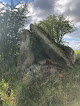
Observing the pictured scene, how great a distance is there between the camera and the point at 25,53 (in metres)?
8.72

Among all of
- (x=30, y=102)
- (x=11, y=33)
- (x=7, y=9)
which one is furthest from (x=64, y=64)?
(x=7, y=9)

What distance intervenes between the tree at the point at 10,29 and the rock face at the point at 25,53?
0.89 meters

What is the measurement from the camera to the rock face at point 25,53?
8.62 m

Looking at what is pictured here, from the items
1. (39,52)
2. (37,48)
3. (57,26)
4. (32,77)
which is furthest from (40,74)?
(57,26)

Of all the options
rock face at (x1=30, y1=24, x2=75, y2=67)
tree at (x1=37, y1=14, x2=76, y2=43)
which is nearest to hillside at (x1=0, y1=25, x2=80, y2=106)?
rock face at (x1=30, y1=24, x2=75, y2=67)

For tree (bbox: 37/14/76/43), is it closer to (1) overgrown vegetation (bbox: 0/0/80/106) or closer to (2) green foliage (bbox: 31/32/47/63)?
(1) overgrown vegetation (bbox: 0/0/80/106)

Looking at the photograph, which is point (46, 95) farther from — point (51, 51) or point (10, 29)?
point (10, 29)

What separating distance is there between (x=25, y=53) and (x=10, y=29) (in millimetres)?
2705

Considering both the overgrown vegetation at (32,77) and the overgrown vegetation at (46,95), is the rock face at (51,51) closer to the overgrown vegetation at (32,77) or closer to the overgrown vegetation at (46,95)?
the overgrown vegetation at (32,77)

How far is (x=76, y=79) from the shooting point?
7156 mm

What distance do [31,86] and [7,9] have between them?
7.20 metres

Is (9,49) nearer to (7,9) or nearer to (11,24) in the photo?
(11,24)

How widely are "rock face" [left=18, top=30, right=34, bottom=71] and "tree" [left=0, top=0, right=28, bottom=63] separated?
889 mm

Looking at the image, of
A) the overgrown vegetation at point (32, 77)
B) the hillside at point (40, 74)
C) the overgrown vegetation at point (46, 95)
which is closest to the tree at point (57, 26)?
the overgrown vegetation at point (32, 77)
